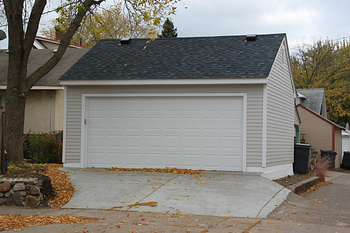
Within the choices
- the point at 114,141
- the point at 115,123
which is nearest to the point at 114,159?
the point at 114,141

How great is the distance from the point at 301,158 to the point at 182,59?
20.4 feet

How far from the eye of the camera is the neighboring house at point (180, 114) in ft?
34.3

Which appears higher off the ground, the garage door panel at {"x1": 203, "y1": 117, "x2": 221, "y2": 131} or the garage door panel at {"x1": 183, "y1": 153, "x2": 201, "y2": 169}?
the garage door panel at {"x1": 203, "y1": 117, "x2": 221, "y2": 131}

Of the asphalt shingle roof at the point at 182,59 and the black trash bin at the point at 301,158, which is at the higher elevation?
the asphalt shingle roof at the point at 182,59

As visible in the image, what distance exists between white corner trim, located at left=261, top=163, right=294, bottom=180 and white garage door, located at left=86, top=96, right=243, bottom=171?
33.4 inches

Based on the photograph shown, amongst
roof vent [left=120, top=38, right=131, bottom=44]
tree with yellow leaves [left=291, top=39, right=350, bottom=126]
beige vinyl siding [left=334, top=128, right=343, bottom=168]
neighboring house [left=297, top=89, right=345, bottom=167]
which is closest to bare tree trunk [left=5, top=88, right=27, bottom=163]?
roof vent [left=120, top=38, right=131, bottom=44]

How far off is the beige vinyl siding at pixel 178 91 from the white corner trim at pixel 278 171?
471mm

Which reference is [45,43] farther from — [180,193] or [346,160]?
[346,160]

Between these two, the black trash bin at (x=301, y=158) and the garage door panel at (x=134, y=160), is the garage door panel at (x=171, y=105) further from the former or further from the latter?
the black trash bin at (x=301, y=158)

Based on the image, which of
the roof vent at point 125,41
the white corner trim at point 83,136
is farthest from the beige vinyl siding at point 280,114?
the roof vent at point 125,41

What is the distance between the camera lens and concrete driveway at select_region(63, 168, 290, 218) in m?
6.79

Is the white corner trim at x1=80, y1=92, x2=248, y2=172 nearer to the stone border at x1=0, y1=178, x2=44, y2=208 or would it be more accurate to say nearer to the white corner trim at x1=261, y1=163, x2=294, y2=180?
the white corner trim at x1=261, y1=163, x2=294, y2=180

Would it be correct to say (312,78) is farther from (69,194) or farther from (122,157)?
(69,194)

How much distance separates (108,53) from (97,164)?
14.3 ft
